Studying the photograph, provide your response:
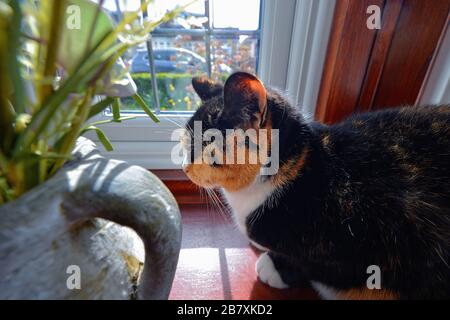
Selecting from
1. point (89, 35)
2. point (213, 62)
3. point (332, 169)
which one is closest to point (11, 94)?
point (89, 35)

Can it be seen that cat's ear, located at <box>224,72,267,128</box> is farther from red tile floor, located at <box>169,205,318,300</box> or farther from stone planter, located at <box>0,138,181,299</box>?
red tile floor, located at <box>169,205,318,300</box>

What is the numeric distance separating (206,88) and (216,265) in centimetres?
36

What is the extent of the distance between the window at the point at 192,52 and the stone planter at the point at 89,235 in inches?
17.8

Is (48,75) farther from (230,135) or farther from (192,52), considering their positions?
(192,52)

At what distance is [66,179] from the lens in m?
0.28

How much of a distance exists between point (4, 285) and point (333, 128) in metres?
0.52

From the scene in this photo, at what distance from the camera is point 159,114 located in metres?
0.79

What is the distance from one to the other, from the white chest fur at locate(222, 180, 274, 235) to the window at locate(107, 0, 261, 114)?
0.29 m

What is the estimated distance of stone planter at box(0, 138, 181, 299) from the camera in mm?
249

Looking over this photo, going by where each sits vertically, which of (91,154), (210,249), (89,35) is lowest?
(210,249)

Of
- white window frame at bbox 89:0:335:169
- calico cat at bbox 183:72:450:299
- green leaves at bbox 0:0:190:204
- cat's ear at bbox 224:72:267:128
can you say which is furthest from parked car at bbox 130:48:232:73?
green leaves at bbox 0:0:190:204

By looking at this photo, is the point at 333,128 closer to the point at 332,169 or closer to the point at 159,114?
the point at 332,169
